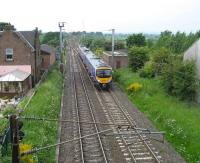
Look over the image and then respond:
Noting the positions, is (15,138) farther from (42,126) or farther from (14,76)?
(14,76)

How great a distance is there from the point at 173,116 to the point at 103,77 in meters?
14.8

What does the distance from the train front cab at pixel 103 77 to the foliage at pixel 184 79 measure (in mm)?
8694

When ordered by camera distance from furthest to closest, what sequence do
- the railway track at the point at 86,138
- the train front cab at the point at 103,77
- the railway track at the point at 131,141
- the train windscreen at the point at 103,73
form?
the train windscreen at the point at 103,73 → the train front cab at the point at 103,77 → the railway track at the point at 86,138 → the railway track at the point at 131,141

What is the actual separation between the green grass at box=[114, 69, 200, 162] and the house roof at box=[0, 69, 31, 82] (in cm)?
1132

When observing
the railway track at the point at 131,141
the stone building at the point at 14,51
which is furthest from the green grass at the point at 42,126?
the stone building at the point at 14,51

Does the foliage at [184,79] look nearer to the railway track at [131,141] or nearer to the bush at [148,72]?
the railway track at [131,141]

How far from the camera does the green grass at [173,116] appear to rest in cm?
1972

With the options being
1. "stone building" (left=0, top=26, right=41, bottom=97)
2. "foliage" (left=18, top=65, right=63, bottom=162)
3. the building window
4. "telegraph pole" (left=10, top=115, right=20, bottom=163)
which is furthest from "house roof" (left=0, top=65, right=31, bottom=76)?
"telegraph pole" (left=10, top=115, right=20, bottom=163)

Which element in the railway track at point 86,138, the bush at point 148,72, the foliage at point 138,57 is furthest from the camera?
the foliage at point 138,57

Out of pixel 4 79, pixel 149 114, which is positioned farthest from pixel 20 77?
pixel 149 114

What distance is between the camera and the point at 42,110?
1016 inches

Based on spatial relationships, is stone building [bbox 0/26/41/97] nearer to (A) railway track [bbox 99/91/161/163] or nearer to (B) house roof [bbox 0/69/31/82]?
(B) house roof [bbox 0/69/31/82]

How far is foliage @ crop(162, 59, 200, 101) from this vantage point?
30.0m

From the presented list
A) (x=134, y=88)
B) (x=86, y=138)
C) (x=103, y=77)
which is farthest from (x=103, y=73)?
(x=86, y=138)
